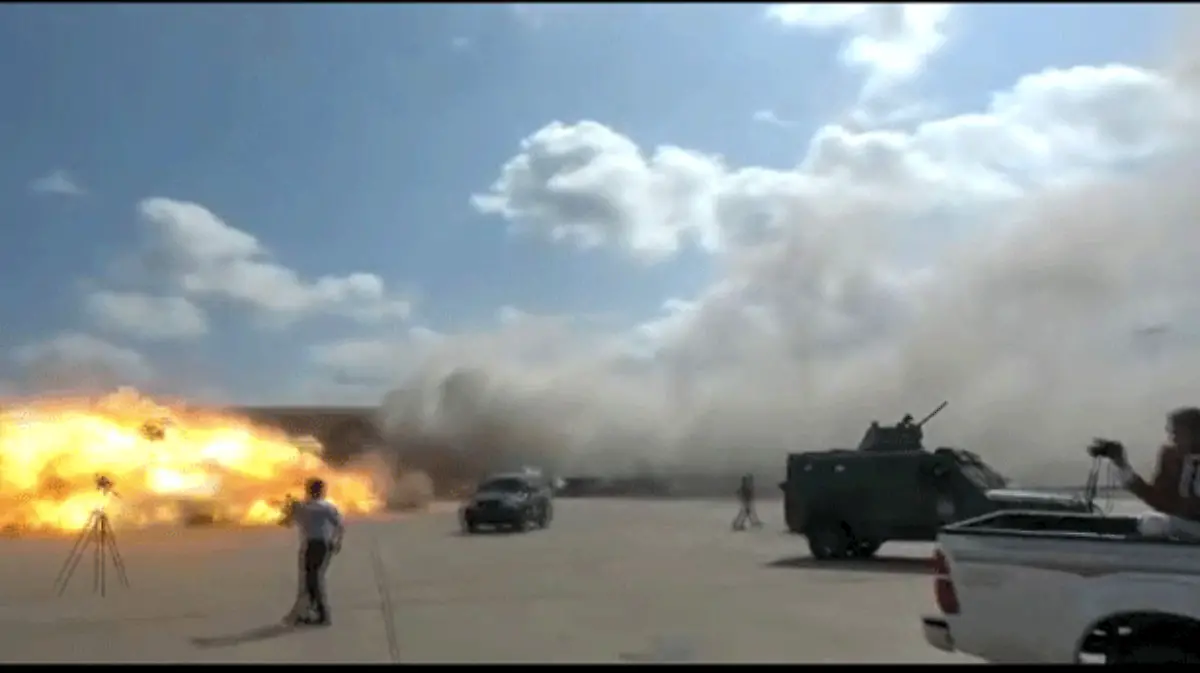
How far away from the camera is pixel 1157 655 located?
21.4 feet

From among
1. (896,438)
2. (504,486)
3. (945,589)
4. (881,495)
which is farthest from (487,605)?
(504,486)

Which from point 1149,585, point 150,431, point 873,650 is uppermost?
point 150,431

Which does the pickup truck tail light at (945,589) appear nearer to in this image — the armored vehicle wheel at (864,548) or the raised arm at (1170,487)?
the raised arm at (1170,487)

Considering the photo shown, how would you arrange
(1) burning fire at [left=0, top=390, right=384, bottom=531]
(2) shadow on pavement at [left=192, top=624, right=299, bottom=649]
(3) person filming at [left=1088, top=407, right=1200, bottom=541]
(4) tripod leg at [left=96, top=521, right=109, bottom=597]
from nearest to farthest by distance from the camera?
(3) person filming at [left=1088, top=407, right=1200, bottom=541]
(2) shadow on pavement at [left=192, top=624, right=299, bottom=649]
(4) tripod leg at [left=96, top=521, right=109, bottom=597]
(1) burning fire at [left=0, top=390, right=384, bottom=531]

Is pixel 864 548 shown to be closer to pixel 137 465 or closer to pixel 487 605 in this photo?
pixel 487 605

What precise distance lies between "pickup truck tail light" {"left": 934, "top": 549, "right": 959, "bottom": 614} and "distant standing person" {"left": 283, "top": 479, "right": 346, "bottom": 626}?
6.74 meters

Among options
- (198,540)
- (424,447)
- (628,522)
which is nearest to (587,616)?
(198,540)

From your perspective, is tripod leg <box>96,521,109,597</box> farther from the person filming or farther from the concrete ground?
the person filming

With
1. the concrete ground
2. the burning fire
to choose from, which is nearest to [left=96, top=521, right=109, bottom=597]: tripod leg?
the concrete ground

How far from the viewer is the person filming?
6.97 m

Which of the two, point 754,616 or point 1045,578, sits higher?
point 1045,578

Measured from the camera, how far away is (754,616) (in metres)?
11.6

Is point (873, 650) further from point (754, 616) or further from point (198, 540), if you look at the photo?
point (198, 540)

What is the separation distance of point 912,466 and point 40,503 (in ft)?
72.7
